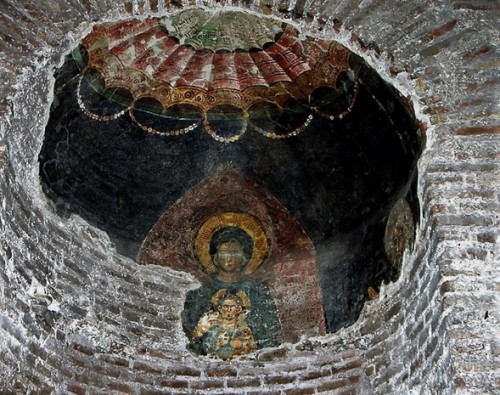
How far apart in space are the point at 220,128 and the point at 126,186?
0.74 m

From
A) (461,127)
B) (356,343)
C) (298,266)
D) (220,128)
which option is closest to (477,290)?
(461,127)

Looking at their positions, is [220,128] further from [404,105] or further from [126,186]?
[404,105]

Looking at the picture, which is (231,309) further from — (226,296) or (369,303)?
(369,303)

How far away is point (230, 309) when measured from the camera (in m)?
6.59

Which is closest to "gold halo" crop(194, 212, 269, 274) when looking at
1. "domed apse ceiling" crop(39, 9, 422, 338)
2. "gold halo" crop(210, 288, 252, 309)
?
"domed apse ceiling" crop(39, 9, 422, 338)

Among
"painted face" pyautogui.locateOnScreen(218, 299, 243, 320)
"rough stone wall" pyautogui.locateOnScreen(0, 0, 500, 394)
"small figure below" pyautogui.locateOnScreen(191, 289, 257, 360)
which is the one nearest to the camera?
"rough stone wall" pyautogui.locateOnScreen(0, 0, 500, 394)

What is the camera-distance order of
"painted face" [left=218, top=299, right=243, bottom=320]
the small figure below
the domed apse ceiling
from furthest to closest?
"painted face" [left=218, top=299, right=243, bottom=320], the small figure below, the domed apse ceiling

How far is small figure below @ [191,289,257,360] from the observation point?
639 cm

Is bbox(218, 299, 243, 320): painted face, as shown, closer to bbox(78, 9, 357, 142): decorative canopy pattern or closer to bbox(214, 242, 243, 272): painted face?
bbox(214, 242, 243, 272): painted face

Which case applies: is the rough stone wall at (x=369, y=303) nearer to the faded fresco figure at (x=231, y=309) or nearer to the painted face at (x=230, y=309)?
the faded fresco figure at (x=231, y=309)

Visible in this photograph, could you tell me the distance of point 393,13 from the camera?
5223 millimetres

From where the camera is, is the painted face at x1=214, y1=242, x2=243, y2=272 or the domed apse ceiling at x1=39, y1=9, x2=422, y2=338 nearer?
the domed apse ceiling at x1=39, y1=9, x2=422, y2=338

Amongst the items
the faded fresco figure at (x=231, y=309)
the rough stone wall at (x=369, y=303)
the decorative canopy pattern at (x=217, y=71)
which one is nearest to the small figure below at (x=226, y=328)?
the faded fresco figure at (x=231, y=309)

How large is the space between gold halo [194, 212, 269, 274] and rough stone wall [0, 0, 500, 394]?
64 centimetres
